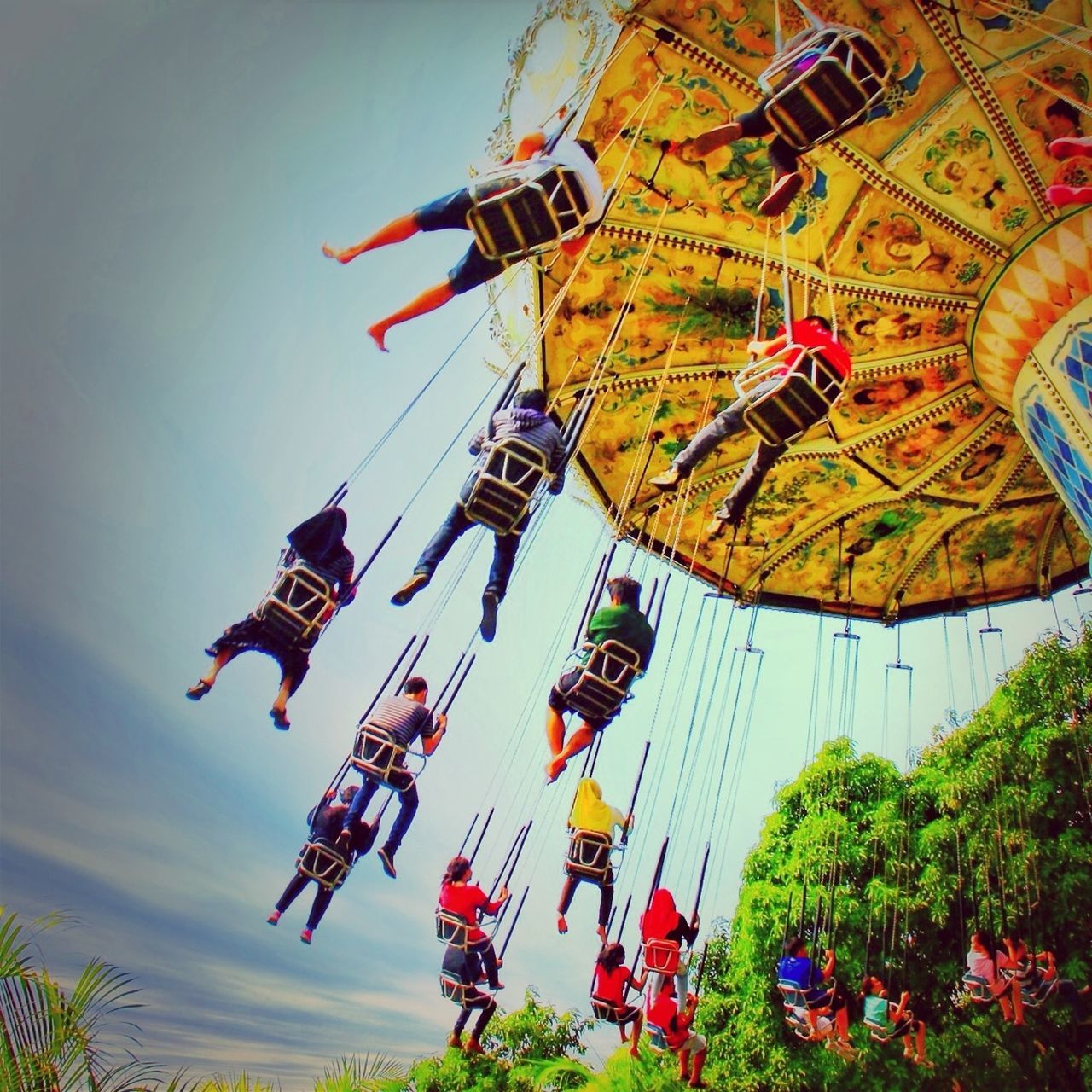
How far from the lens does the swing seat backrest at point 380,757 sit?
19.4ft

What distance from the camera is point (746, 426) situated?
5848 mm

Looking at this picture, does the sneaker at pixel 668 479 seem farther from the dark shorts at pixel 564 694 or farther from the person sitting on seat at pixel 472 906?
the person sitting on seat at pixel 472 906

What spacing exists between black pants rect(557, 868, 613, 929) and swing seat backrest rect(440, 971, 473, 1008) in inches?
39.3

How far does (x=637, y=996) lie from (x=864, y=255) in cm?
649

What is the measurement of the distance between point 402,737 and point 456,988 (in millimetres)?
2563

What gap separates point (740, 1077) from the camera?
33.6ft

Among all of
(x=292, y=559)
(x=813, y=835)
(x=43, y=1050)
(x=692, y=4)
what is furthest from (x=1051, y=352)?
(x=43, y=1050)

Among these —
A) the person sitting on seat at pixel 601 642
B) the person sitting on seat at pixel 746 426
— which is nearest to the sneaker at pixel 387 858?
the person sitting on seat at pixel 601 642

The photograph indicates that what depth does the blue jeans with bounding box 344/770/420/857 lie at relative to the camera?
620 centimetres

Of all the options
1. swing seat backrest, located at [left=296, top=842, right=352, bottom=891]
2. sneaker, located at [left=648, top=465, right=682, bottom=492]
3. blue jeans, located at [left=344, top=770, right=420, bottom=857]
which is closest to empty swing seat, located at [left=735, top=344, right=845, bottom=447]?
sneaker, located at [left=648, top=465, right=682, bottom=492]

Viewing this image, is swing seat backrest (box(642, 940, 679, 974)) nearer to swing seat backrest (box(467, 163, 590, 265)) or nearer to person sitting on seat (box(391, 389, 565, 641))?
person sitting on seat (box(391, 389, 565, 641))

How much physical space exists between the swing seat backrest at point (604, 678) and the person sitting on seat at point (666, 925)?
2.46 m

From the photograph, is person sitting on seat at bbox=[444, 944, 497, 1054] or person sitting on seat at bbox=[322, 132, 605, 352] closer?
person sitting on seat at bbox=[322, 132, 605, 352]

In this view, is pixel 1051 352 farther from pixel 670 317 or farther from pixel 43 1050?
pixel 43 1050
